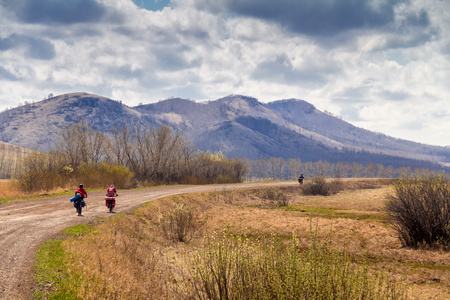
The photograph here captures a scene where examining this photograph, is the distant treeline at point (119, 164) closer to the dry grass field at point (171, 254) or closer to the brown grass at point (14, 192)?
the brown grass at point (14, 192)

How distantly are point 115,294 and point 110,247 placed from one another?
4.23m

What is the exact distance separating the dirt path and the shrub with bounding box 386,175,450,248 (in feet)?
55.1

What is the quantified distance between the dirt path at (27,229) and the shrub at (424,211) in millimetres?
16802

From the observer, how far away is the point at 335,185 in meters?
56.5

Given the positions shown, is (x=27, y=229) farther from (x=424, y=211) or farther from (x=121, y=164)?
(x=121, y=164)

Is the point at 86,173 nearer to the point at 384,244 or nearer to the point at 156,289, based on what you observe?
the point at 156,289

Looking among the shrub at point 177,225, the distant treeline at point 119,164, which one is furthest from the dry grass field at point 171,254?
the distant treeline at point 119,164

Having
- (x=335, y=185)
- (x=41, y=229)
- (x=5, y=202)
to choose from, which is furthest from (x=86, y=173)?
(x=335, y=185)

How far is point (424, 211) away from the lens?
617 inches

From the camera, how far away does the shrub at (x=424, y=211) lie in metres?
15.4

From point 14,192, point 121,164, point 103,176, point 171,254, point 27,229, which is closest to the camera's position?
point 27,229

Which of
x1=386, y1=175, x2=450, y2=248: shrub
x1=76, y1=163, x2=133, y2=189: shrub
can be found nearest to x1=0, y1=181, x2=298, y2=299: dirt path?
x1=76, y1=163, x2=133, y2=189: shrub

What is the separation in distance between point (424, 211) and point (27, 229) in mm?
19121

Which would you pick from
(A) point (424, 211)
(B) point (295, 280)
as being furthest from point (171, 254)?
(A) point (424, 211)
